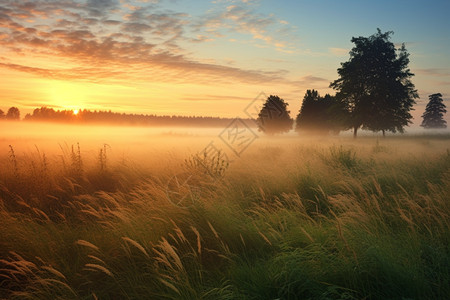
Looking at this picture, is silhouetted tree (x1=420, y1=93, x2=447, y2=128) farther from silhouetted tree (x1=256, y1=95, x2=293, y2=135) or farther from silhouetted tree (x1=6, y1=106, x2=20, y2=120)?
silhouetted tree (x1=6, y1=106, x2=20, y2=120)

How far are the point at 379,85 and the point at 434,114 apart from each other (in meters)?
53.1

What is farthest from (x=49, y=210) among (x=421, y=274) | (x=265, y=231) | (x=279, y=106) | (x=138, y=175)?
(x=279, y=106)

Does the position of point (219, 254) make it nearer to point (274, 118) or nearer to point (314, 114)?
point (274, 118)

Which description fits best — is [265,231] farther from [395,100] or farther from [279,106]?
[279,106]

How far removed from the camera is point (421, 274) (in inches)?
108

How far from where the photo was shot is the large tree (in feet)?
91.2

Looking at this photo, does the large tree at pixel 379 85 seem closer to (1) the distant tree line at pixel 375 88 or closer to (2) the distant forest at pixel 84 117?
(1) the distant tree line at pixel 375 88

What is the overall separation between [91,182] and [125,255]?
421 centimetres

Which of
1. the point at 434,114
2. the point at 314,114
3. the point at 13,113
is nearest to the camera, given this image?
the point at 314,114

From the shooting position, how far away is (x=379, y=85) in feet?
91.0

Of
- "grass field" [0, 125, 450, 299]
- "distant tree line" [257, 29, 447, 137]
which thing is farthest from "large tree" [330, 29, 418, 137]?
"grass field" [0, 125, 450, 299]

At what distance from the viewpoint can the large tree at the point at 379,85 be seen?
27812mm

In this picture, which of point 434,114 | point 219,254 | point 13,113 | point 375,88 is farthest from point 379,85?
point 13,113

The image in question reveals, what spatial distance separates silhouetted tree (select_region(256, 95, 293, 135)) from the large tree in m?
13.8
